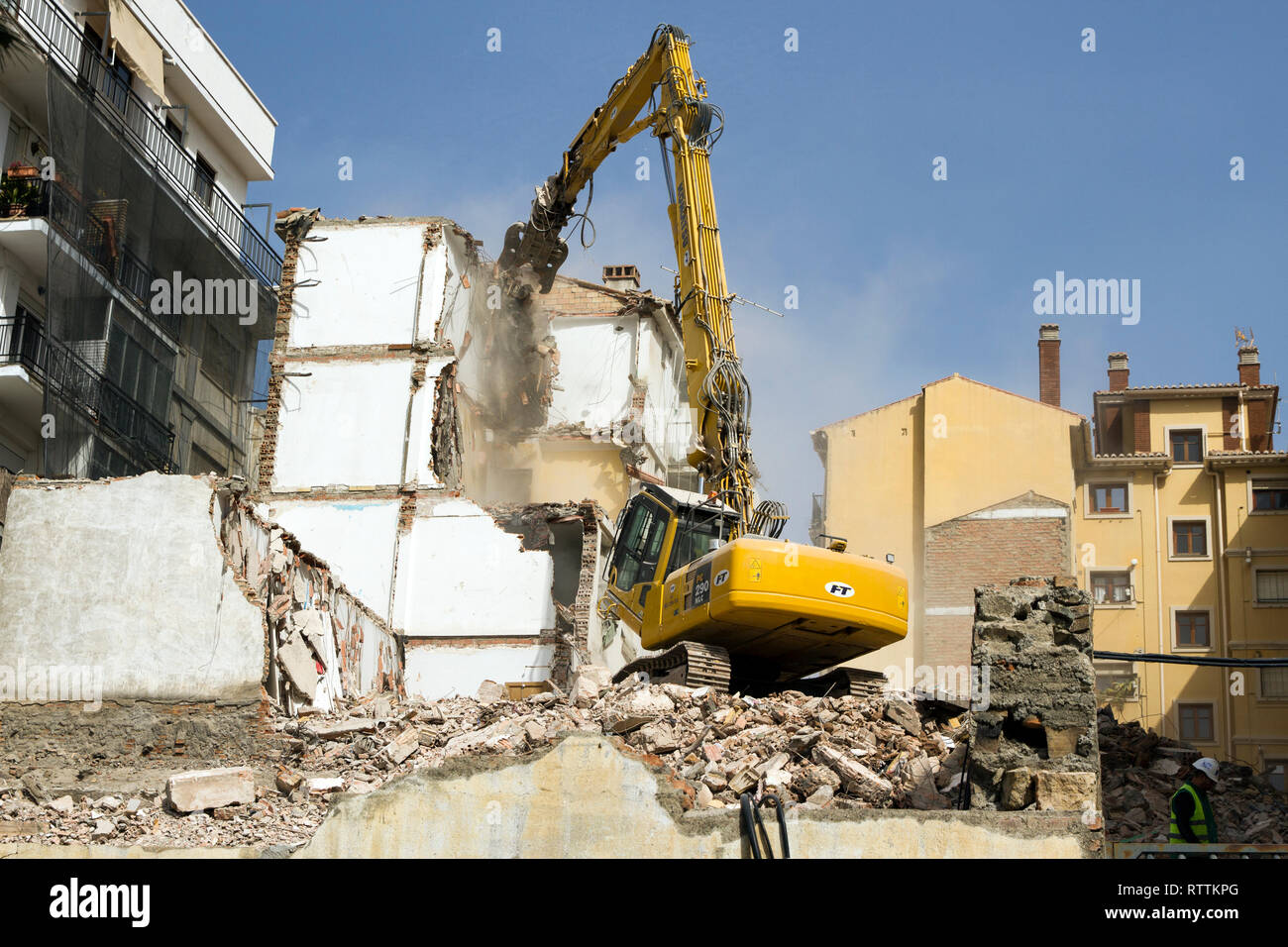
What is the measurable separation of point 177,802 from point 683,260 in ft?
36.8

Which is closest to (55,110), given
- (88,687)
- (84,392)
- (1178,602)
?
(84,392)

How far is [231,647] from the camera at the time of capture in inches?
585

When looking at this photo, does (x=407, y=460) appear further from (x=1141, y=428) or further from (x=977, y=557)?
(x=1141, y=428)

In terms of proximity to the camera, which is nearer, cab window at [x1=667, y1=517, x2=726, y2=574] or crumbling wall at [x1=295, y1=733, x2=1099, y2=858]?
crumbling wall at [x1=295, y1=733, x2=1099, y2=858]

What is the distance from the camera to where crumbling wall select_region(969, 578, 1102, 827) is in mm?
8859

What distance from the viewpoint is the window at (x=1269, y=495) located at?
41.2 meters

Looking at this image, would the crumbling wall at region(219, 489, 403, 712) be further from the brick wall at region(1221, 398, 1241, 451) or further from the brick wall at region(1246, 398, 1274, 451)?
the brick wall at region(1246, 398, 1274, 451)

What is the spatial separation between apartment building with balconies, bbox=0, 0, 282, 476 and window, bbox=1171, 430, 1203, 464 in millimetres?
27128

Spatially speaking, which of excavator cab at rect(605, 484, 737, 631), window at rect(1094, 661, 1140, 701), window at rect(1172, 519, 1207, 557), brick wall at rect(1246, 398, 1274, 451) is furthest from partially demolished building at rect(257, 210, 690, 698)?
brick wall at rect(1246, 398, 1274, 451)

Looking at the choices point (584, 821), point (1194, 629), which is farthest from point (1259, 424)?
point (584, 821)

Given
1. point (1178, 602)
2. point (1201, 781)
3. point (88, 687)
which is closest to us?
point (1201, 781)

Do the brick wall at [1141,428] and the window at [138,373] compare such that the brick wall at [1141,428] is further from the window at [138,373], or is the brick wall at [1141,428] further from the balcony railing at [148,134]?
the window at [138,373]
